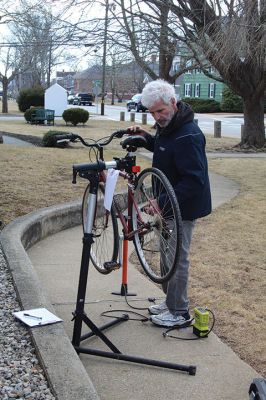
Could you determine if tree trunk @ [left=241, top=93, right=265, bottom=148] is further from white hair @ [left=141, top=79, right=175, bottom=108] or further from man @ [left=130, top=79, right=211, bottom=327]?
white hair @ [left=141, top=79, right=175, bottom=108]

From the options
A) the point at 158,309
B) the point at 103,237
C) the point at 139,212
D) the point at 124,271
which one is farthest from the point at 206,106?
the point at 139,212

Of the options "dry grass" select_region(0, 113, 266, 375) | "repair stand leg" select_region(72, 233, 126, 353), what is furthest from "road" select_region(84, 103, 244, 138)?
"repair stand leg" select_region(72, 233, 126, 353)

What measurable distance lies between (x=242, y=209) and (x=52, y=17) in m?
9.13

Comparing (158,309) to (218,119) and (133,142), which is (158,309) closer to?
(133,142)

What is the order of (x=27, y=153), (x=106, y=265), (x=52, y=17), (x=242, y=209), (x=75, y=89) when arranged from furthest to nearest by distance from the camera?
(x=75, y=89) < (x=52, y=17) < (x=27, y=153) < (x=242, y=209) < (x=106, y=265)

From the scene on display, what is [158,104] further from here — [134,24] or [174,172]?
[134,24]

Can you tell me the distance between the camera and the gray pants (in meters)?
4.10

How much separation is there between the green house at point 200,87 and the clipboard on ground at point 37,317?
62926 mm

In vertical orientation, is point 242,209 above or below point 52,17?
below

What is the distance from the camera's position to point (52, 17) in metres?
15.4

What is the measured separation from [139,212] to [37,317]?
3.43ft

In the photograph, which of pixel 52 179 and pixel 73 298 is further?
pixel 52 179

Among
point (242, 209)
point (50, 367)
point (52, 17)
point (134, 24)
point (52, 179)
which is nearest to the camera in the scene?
point (50, 367)

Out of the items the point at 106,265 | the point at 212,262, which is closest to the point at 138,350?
the point at 106,265
